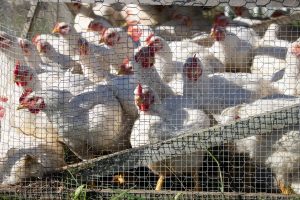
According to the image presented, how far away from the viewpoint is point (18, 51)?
3.87 m

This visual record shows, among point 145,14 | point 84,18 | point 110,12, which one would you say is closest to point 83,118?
point 84,18

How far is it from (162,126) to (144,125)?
11 centimetres

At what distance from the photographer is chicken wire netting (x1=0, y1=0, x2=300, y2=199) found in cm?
306

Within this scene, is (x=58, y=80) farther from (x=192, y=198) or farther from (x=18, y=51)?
(x=192, y=198)

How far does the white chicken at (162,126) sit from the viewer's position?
125 inches

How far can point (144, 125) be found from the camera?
3207 mm

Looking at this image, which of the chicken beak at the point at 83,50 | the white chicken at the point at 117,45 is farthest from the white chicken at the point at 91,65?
the white chicken at the point at 117,45

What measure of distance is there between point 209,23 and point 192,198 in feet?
10.1

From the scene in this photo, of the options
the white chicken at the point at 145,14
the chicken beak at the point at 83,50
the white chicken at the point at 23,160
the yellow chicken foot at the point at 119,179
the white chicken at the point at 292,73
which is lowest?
the yellow chicken foot at the point at 119,179

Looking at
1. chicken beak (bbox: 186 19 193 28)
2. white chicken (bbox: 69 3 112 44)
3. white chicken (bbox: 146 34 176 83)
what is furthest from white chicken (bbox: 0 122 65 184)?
chicken beak (bbox: 186 19 193 28)

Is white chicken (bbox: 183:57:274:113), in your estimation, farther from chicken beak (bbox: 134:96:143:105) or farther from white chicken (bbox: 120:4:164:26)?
white chicken (bbox: 120:4:164:26)

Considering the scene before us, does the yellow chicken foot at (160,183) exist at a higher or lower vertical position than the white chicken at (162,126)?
lower

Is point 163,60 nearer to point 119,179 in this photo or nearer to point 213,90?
point 213,90

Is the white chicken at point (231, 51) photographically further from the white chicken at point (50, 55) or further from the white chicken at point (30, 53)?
the white chicken at point (30, 53)
